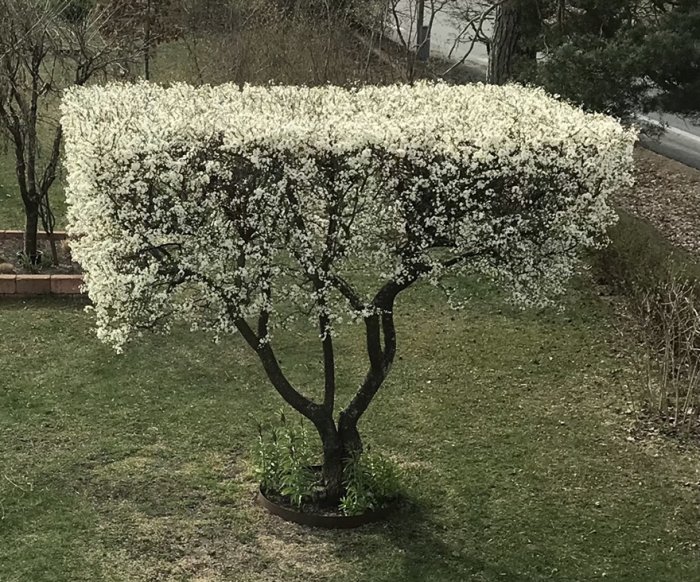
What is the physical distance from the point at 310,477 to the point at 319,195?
184cm

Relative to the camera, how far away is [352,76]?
12.3 m

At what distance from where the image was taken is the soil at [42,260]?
9242 mm

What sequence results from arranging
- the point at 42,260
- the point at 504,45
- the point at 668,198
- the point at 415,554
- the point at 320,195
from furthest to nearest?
the point at 668,198 → the point at 504,45 → the point at 42,260 → the point at 415,554 → the point at 320,195

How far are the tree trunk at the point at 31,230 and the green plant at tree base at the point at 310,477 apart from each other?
401cm

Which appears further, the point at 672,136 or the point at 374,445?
the point at 672,136

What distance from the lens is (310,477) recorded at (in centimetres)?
592

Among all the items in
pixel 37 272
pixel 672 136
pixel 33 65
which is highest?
pixel 33 65

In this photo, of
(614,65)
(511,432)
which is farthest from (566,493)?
(614,65)

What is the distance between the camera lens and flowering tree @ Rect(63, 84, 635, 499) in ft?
15.6

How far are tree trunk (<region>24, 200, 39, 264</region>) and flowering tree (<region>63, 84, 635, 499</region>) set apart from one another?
12.3ft

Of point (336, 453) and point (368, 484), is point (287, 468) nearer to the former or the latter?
point (336, 453)

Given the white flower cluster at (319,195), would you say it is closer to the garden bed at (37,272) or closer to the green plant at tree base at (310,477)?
the green plant at tree base at (310,477)

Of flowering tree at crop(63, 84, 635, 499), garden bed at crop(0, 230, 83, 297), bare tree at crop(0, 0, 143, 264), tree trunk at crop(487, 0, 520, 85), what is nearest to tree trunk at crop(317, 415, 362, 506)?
flowering tree at crop(63, 84, 635, 499)

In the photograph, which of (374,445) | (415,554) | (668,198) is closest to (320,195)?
(415,554)
